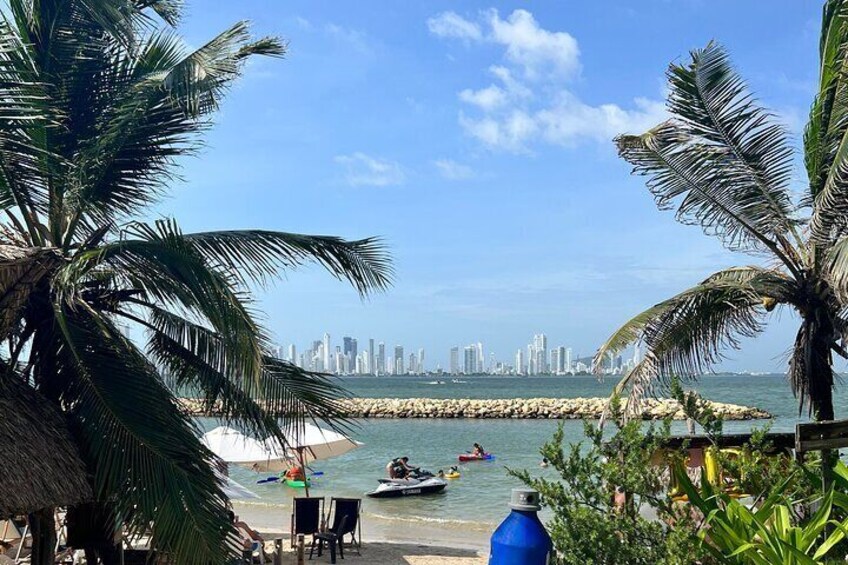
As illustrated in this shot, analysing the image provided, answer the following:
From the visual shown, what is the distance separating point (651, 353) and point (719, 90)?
2.78 m

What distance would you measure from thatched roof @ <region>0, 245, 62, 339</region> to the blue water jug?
4.55 meters

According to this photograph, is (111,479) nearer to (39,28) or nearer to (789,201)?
(39,28)

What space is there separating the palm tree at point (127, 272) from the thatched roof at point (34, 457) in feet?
0.52

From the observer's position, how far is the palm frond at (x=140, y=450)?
19.9 ft

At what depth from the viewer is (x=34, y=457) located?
6.25 meters

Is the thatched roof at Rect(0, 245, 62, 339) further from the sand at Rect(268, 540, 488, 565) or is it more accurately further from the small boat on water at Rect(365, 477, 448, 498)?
the small boat on water at Rect(365, 477, 448, 498)

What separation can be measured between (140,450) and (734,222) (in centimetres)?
613

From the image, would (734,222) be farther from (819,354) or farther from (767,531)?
(767,531)

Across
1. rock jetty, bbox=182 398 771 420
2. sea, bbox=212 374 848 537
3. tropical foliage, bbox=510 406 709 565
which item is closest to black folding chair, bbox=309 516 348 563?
sea, bbox=212 374 848 537

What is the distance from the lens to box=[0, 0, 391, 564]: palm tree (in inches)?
239

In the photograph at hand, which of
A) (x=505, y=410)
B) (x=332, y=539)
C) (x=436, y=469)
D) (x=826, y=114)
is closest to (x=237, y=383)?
(x=332, y=539)

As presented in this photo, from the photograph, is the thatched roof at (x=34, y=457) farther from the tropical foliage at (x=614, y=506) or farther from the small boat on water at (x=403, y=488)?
the small boat on water at (x=403, y=488)

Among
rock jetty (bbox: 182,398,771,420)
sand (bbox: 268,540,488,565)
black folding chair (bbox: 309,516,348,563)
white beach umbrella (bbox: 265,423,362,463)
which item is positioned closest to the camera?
white beach umbrella (bbox: 265,423,362,463)

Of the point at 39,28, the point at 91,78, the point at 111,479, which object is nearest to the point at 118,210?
the point at 91,78
